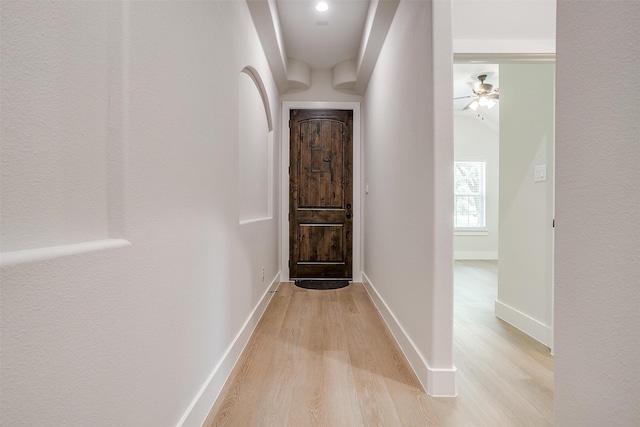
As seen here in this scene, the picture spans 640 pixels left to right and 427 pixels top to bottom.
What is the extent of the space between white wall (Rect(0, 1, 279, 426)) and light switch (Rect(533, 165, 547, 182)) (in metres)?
2.34

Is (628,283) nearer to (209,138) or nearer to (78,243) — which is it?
(78,243)

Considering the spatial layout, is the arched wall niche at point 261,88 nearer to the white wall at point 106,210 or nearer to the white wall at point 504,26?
the white wall at point 106,210

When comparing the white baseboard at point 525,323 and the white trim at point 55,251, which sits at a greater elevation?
the white trim at point 55,251

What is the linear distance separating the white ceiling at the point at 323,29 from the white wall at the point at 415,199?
457mm

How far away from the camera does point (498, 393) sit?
1618 millimetres

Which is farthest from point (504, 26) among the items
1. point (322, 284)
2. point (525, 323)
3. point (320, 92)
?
point (322, 284)

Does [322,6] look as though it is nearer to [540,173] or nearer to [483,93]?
[540,173]

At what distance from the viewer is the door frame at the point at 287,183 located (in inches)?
168

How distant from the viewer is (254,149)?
2.81 metres

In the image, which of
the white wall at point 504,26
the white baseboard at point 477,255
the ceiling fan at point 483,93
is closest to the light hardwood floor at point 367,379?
the white wall at point 504,26

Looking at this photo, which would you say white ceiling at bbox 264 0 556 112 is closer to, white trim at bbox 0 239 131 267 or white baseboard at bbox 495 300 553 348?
white baseboard at bbox 495 300 553 348

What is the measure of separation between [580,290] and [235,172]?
5.86 ft

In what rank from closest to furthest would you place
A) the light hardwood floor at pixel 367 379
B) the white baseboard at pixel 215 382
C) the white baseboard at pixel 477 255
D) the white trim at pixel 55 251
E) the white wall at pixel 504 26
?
the white trim at pixel 55 251, the white baseboard at pixel 215 382, the light hardwood floor at pixel 367 379, the white wall at pixel 504 26, the white baseboard at pixel 477 255

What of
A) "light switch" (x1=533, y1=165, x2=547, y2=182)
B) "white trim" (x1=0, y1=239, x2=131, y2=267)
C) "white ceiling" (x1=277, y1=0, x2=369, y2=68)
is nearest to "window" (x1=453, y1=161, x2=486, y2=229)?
"white ceiling" (x1=277, y1=0, x2=369, y2=68)
